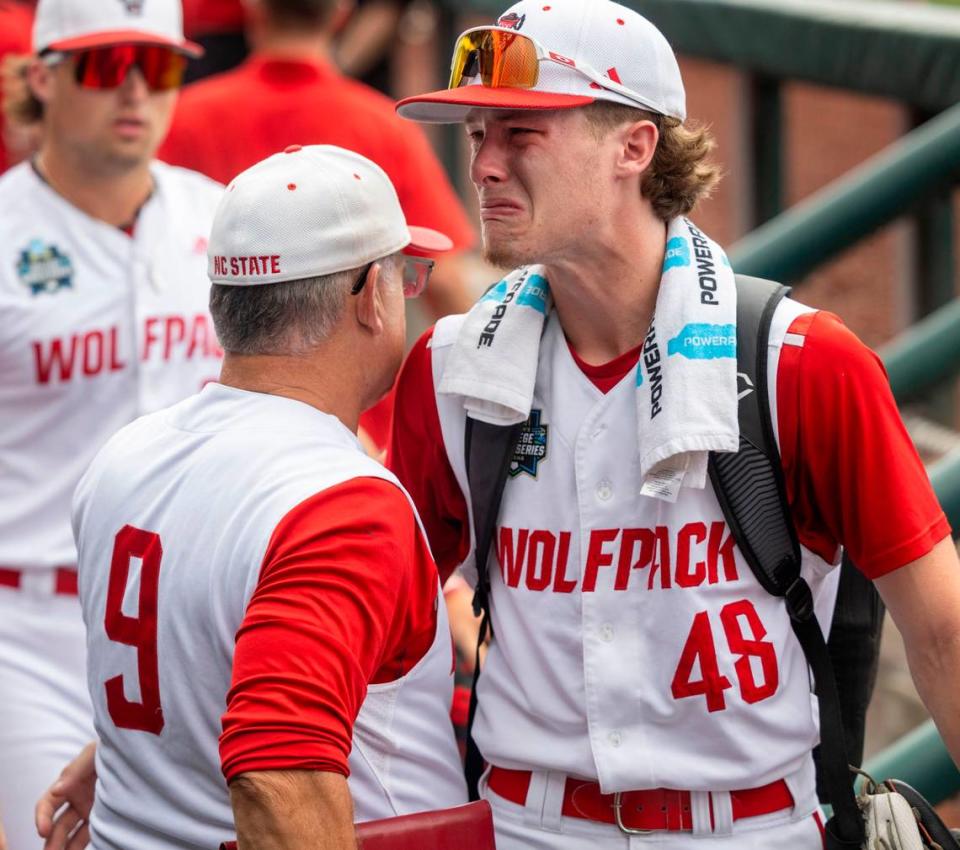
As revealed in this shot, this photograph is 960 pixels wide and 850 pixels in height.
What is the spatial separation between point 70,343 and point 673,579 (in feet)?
5.67

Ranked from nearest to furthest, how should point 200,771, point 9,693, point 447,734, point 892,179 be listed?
1. point 200,771
2. point 447,734
3. point 9,693
4. point 892,179

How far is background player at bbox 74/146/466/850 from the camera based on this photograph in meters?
1.96

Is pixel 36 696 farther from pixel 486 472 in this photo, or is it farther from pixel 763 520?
pixel 763 520

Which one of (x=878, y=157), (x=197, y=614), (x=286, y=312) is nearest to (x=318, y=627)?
(x=197, y=614)

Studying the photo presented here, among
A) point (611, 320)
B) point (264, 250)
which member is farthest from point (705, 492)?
point (264, 250)

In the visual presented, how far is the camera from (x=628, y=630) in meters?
2.40

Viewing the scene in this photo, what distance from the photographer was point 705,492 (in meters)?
2.38

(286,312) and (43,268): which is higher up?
(286,312)

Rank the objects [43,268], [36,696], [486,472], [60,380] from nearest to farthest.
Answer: [486,472]
[36,696]
[60,380]
[43,268]

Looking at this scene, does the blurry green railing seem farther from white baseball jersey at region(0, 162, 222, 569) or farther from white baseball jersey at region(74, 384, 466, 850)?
white baseball jersey at region(0, 162, 222, 569)

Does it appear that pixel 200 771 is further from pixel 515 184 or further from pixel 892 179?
pixel 892 179

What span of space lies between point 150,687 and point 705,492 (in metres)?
0.83

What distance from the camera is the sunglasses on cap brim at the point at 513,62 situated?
239cm

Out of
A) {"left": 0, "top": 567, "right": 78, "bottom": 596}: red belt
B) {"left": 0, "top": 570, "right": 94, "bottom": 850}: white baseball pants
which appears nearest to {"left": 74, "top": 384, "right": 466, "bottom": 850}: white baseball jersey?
{"left": 0, "top": 570, "right": 94, "bottom": 850}: white baseball pants
